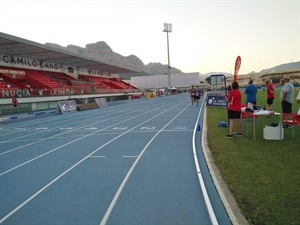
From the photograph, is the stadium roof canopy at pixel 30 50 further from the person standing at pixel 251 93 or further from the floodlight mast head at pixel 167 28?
the floodlight mast head at pixel 167 28

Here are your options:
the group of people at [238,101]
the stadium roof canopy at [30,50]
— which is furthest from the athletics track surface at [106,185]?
the stadium roof canopy at [30,50]

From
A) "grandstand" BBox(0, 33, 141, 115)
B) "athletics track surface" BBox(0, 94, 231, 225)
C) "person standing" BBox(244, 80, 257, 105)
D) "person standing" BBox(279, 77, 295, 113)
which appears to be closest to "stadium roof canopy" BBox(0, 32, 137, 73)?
"grandstand" BBox(0, 33, 141, 115)

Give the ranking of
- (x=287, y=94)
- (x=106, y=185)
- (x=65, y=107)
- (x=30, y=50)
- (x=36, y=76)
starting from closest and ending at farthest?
(x=106, y=185)
(x=287, y=94)
(x=65, y=107)
(x=30, y=50)
(x=36, y=76)

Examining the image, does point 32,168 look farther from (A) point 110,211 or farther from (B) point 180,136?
(B) point 180,136

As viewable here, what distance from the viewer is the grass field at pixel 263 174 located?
12.3 feet

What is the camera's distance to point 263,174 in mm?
5246

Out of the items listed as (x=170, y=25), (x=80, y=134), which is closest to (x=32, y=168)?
(x=80, y=134)

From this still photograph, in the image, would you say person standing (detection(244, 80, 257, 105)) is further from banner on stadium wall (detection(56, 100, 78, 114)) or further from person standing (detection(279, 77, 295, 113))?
banner on stadium wall (detection(56, 100, 78, 114))

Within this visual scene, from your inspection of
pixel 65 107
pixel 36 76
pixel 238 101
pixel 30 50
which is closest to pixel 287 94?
pixel 238 101

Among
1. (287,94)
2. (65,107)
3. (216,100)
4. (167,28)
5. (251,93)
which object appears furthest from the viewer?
(167,28)

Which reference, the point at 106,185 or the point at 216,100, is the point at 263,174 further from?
the point at 216,100

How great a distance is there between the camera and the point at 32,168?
6.96 m

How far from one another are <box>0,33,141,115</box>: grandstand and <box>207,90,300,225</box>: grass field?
21.8m

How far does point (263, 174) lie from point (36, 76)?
32.5m
